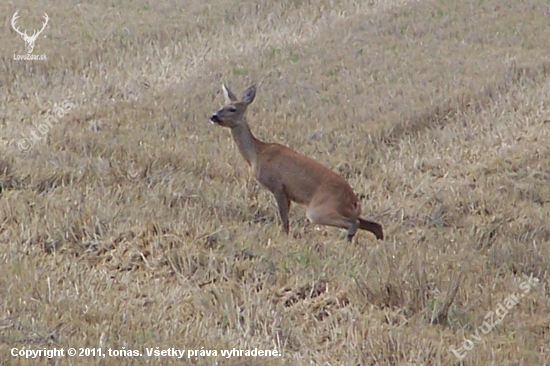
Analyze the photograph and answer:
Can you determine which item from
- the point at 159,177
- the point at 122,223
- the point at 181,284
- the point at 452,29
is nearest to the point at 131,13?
the point at 452,29

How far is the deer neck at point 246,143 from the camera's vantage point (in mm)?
8812

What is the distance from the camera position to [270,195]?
31.1 ft

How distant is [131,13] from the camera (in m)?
20.4

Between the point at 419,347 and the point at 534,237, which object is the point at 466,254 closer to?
the point at 534,237

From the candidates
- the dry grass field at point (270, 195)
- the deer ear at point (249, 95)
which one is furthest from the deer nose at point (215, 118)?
the dry grass field at point (270, 195)

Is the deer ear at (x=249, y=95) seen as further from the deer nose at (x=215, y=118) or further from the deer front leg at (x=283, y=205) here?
the deer front leg at (x=283, y=205)

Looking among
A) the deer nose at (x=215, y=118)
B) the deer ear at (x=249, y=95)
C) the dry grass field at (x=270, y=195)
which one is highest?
the deer ear at (x=249, y=95)

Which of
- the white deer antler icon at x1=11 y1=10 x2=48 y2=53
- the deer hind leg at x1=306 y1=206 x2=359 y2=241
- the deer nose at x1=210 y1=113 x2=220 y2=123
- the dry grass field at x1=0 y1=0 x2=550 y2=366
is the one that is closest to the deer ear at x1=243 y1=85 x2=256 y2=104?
the deer nose at x1=210 y1=113 x2=220 y2=123

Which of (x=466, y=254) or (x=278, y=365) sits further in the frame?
(x=466, y=254)

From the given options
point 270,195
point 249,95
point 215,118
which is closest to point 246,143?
point 215,118

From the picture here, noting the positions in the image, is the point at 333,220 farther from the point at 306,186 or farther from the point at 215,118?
the point at 215,118

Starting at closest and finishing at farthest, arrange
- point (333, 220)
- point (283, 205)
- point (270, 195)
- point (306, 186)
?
1. point (333, 220)
2. point (306, 186)
3. point (283, 205)
4. point (270, 195)

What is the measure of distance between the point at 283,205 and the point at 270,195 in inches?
47.8

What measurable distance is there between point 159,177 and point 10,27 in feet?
35.3
